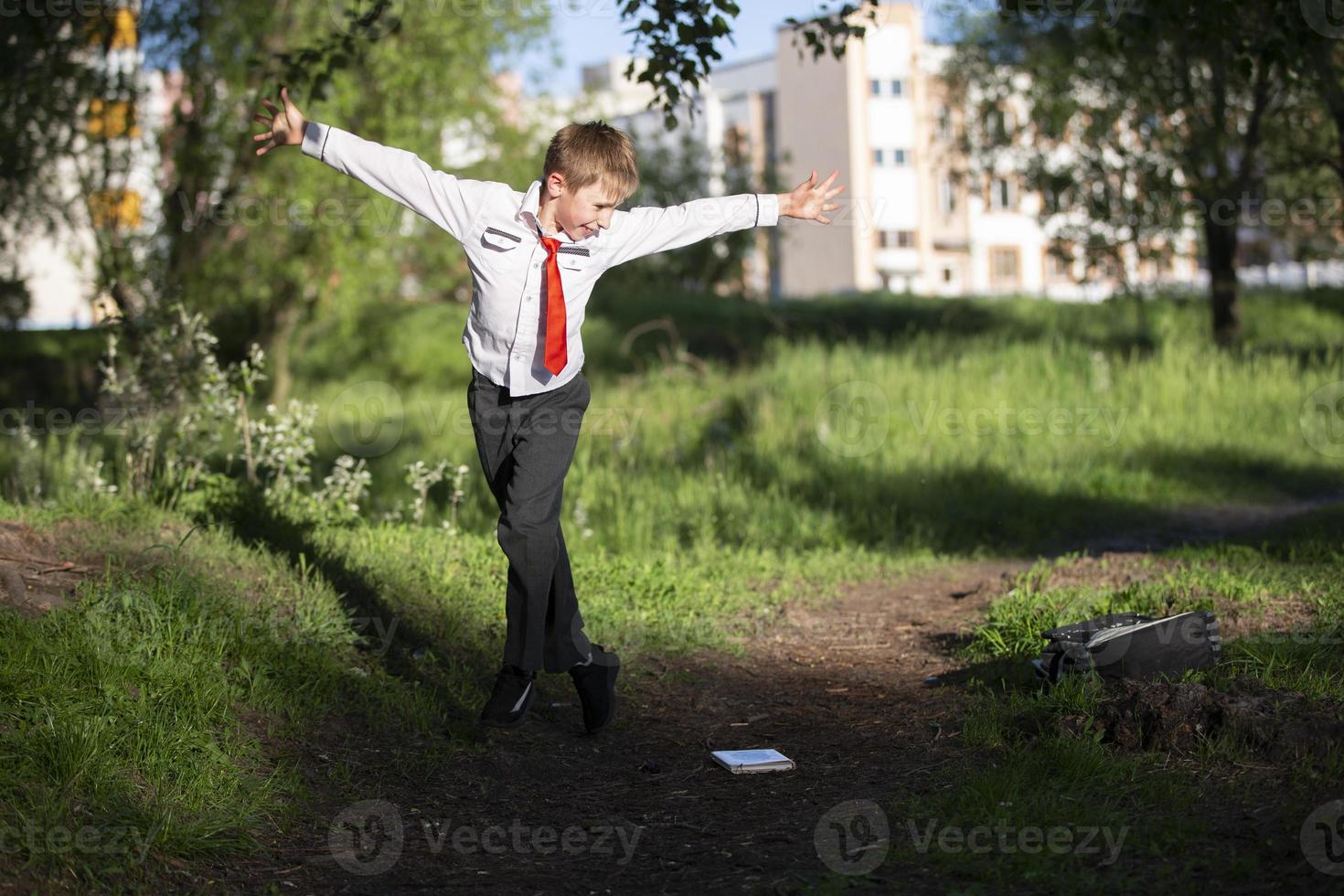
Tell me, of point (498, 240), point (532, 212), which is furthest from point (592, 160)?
point (498, 240)

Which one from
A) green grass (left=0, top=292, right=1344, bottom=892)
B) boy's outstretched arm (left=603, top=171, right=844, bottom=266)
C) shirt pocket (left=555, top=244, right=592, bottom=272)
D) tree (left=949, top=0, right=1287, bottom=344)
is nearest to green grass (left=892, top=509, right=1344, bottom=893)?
green grass (left=0, top=292, right=1344, bottom=892)

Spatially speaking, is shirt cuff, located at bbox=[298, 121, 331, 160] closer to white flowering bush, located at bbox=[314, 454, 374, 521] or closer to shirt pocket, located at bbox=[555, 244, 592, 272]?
shirt pocket, located at bbox=[555, 244, 592, 272]

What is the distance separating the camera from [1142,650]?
470 cm

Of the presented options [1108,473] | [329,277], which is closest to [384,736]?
[1108,473]

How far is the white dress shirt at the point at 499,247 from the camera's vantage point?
182 inches

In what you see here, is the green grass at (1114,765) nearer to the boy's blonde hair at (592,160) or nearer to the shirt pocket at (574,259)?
the shirt pocket at (574,259)

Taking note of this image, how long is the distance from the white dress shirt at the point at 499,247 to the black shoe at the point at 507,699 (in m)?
1.09

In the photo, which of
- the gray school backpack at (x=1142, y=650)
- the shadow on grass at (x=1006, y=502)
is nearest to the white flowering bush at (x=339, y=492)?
the shadow on grass at (x=1006, y=502)

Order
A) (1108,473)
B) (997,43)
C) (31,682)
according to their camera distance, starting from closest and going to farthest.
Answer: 1. (31,682)
2. (1108,473)
3. (997,43)

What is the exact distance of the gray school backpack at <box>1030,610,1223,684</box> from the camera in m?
4.69

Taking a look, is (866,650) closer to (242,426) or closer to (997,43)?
(242,426)

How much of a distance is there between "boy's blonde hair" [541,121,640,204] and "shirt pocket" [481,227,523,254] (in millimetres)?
260

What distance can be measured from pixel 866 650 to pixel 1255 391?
8554 millimetres

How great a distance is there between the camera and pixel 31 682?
14.0ft
